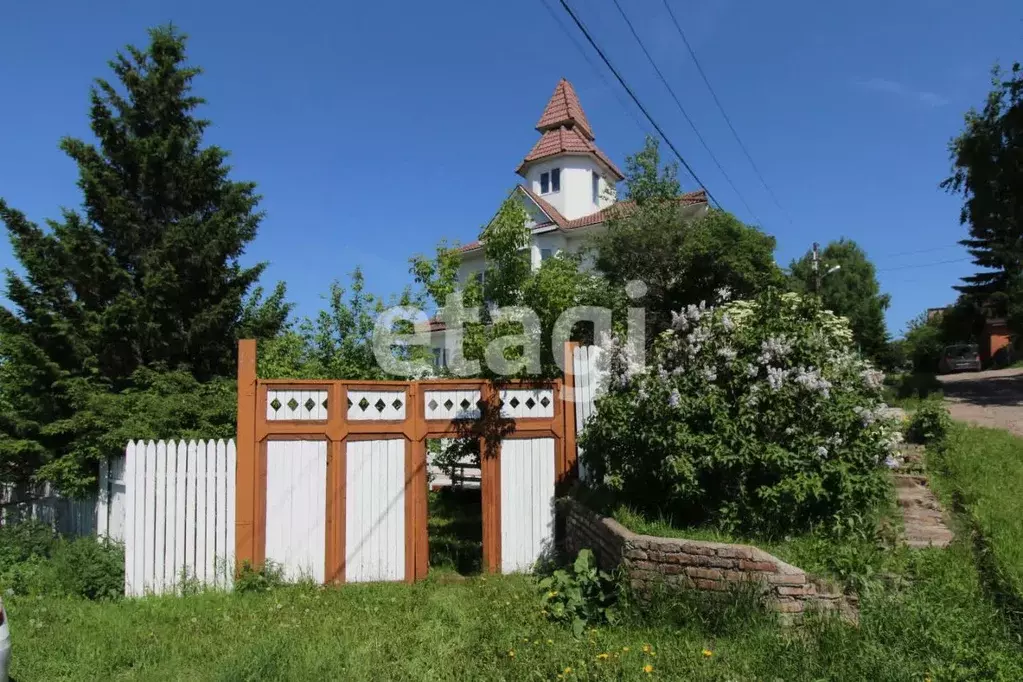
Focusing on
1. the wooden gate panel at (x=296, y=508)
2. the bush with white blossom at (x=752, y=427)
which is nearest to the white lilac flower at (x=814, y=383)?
the bush with white blossom at (x=752, y=427)

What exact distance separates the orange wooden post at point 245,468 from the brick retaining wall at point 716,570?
11.6 ft

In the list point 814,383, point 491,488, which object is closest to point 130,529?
point 491,488

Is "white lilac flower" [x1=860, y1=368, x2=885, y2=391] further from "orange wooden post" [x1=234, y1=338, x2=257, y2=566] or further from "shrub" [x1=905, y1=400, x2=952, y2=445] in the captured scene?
"orange wooden post" [x1=234, y1=338, x2=257, y2=566]

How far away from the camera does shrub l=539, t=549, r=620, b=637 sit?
5.24 m

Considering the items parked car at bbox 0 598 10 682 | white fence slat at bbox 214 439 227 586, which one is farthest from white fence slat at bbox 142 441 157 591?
parked car at bbox 0 598 10 682

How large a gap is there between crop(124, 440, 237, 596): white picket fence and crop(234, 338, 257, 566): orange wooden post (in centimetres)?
11

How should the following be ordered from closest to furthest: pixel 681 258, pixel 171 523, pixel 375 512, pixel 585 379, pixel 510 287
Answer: pixel 171 523
pixel 375 512
pixel 585 379
pixel 510 287
pixel 681 258

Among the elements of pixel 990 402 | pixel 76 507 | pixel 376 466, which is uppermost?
pixel 990 402

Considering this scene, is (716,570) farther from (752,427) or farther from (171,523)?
(171,523)

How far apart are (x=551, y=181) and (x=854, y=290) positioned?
23439 mm

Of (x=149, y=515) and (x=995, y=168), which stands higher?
(x=995, y=168)

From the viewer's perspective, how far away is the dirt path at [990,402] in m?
10.7

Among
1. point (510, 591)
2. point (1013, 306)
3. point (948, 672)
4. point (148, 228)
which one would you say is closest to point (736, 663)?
point (948, 672)

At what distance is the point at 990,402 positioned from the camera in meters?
14.2
